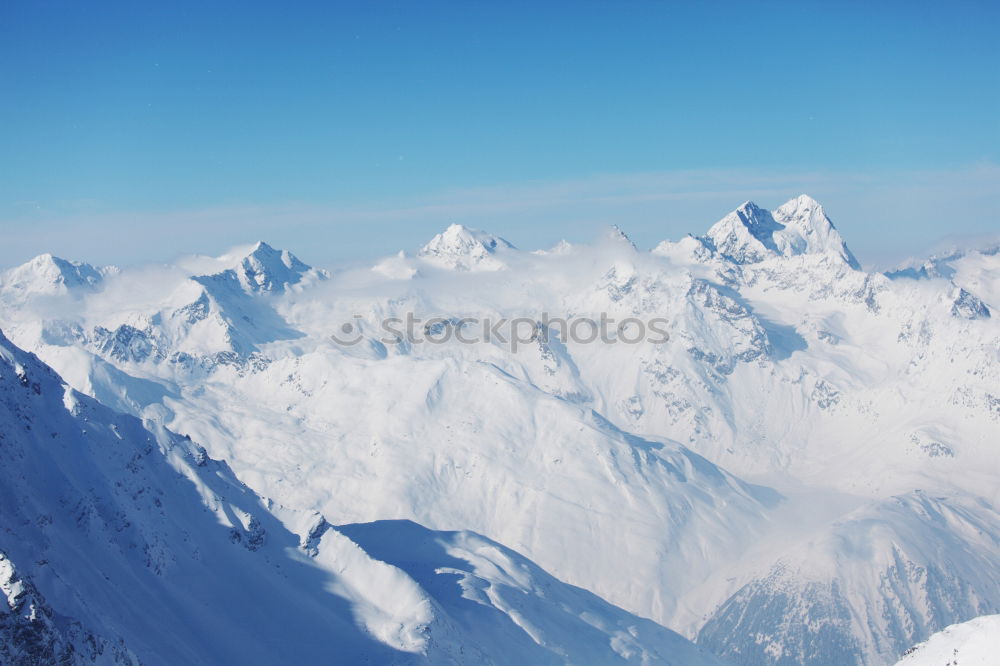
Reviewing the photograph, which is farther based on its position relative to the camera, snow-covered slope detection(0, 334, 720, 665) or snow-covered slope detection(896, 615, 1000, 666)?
snow-covered slope detection(0, 334, 720, 665)

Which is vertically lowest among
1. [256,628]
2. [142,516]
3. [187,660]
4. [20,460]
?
[256,628]

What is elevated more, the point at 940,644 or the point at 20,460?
the point at 20,460

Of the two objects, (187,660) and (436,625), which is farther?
(436,625)

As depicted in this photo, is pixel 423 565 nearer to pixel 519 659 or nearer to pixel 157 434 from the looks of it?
pixel 519 659

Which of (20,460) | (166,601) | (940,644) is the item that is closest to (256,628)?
(166,601)

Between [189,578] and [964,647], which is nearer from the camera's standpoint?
[964,647]
